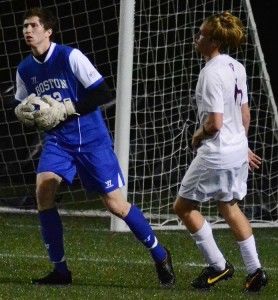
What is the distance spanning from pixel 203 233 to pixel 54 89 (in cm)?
125

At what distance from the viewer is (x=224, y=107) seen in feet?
22.6

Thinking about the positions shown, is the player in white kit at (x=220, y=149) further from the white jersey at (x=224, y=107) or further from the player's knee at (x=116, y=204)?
the player's knee at (x=116, y=204)

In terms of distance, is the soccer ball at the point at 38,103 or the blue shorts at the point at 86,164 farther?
the blue shorts at the point at 86,164

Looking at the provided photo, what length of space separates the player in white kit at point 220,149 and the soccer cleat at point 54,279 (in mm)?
807

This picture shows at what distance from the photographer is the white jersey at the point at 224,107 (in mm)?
6762

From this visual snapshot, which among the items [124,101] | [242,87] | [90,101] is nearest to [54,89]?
[90,101]

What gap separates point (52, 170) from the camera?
282 inches

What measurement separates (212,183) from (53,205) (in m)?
0.99

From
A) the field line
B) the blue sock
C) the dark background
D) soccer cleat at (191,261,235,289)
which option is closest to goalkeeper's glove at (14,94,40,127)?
the blue sock

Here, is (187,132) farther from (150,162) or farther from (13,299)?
(13,299)

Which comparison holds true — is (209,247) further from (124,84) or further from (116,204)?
(124,84)

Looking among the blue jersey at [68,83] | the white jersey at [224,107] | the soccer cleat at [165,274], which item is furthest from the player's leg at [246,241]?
the blue jersey at [68,83]

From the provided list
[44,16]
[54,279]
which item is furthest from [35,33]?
[54,279]

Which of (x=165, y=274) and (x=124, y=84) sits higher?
(x=124, y=84)
